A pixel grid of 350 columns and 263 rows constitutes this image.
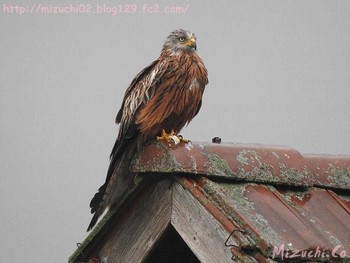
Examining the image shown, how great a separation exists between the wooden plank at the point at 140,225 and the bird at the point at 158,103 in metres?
0.56

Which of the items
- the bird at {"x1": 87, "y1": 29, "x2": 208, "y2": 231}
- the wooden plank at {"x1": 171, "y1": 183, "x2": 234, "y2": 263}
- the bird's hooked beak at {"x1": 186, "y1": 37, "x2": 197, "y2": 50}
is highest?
the bird's hooked beak at {"x1": 186, "y1": 37, "x2": 197, "y2": 50}

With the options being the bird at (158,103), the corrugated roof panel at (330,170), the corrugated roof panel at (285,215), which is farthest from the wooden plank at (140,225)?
the corrugated roof panel at (330,170)

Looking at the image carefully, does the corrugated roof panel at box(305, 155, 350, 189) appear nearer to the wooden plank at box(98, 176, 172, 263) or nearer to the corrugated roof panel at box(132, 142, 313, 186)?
the corrugated roof panel at box(132, 142, 313, 186)

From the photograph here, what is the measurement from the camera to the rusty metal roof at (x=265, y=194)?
→ 13.4 feet

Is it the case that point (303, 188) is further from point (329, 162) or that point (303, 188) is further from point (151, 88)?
point (151, 88)

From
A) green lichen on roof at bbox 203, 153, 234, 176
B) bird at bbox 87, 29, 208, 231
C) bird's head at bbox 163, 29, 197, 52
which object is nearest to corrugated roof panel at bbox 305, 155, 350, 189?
green lichen on roof at bbox 203, 153, 234, 176

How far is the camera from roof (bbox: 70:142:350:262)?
160 inches

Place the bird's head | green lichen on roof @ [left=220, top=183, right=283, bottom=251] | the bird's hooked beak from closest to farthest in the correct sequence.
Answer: green lichen on roof @ [left=220, top=183, right=283, bottom=251]
the bird's head
the bird's hooked beak

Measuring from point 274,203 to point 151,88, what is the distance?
2091 mm

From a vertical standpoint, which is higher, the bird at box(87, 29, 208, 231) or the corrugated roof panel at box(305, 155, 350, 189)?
the bird at box(87, 29, 208, 231)

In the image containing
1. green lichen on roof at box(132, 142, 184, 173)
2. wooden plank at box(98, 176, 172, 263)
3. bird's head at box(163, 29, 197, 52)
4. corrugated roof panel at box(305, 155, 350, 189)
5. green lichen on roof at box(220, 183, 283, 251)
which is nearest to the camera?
green lichen on roof at box(220, 183, 283, 251)

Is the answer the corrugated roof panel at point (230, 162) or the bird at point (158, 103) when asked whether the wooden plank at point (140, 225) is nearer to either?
the corrugated roof panel at point (230, 162)

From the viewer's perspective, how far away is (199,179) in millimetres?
4461

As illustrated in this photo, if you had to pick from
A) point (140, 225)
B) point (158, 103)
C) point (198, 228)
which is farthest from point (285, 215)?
point (158, 103)
